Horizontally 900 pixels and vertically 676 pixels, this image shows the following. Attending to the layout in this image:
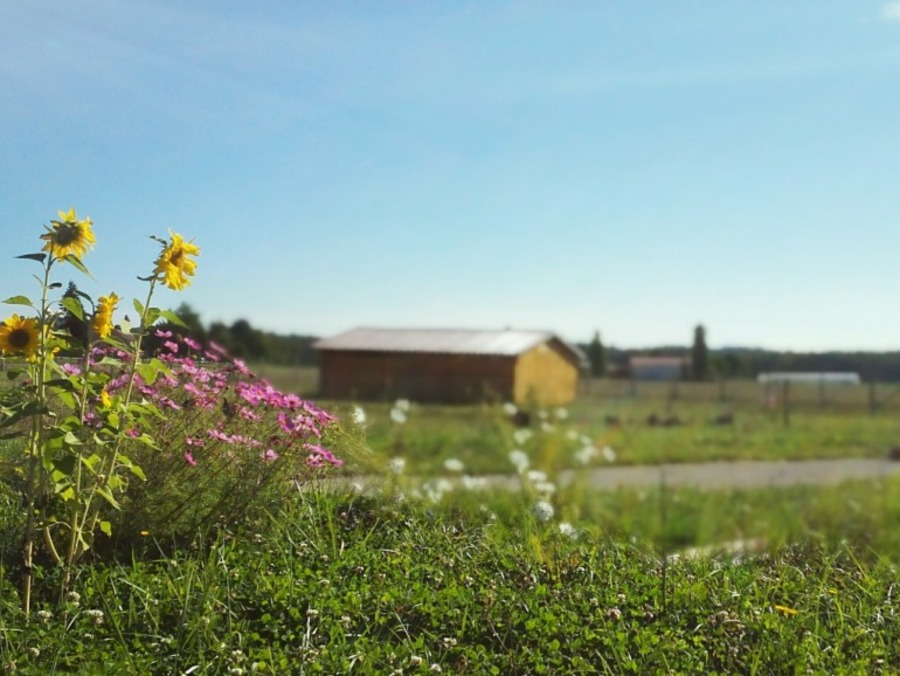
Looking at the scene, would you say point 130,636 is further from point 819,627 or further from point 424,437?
point 819,627

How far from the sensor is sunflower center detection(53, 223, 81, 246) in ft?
9.07

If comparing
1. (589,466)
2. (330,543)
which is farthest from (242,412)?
(589,466)

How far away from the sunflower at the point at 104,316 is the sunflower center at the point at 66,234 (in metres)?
0.23

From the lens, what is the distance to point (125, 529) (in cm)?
325

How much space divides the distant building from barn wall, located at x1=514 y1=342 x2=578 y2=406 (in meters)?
0.10

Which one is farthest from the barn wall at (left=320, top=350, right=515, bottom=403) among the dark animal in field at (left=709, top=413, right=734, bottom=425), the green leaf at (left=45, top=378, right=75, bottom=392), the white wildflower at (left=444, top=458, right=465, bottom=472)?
the green leaf at (left=45, top=378, right=75, bottom=392)

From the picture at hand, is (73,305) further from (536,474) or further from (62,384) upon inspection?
(536,474)

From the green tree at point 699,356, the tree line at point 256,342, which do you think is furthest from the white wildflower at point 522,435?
the tree line at point 256,342

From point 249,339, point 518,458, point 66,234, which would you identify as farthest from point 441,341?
point 66,234

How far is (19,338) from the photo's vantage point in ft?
9.19

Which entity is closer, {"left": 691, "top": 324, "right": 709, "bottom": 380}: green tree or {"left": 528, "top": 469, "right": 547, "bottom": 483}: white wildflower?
{"left": 691, "top": 324, "right": 709, "bottom": 380}: green tree

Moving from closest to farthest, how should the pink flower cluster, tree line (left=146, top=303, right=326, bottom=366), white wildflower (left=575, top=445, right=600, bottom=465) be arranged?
1. white wildflower (left=575, top=445, right=600, bottom=465)
2. tree line (left=146, top=303, right=326, bottom=366)
3. the pink flower cluster

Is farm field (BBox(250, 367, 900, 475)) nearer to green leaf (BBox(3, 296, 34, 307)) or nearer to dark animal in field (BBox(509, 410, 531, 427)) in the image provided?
dark animal in field (BBox(509, 410, 531, 427))

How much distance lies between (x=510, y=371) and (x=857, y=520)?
0.55 metres
